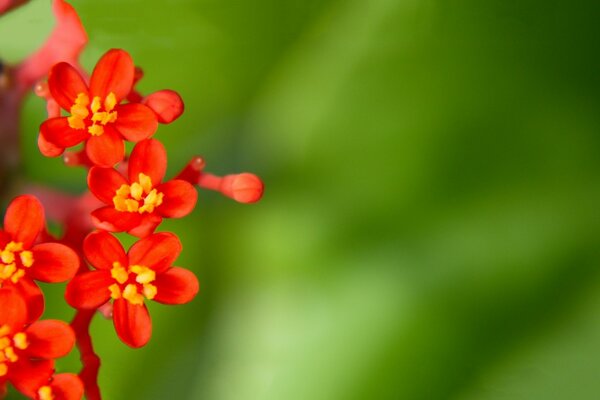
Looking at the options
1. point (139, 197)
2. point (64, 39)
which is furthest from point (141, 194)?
point (64, 39)

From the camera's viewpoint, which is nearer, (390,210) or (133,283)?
(133,283)

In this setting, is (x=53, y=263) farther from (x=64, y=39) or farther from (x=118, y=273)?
(x=64, y=39)

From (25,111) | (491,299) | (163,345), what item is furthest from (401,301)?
(25,111)

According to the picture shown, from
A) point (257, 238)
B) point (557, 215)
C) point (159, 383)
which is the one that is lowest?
point (159, 383)

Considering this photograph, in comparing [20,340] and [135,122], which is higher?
[135,122]

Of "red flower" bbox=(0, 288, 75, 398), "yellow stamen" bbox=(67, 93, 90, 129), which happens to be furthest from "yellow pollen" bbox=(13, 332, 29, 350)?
"yellow stamen" bbox=(67, 93, 90, 129)

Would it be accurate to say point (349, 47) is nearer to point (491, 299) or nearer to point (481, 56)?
point (481, 56)

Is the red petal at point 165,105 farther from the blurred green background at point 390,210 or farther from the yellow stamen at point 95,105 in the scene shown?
the blurred green background at point 390,210
